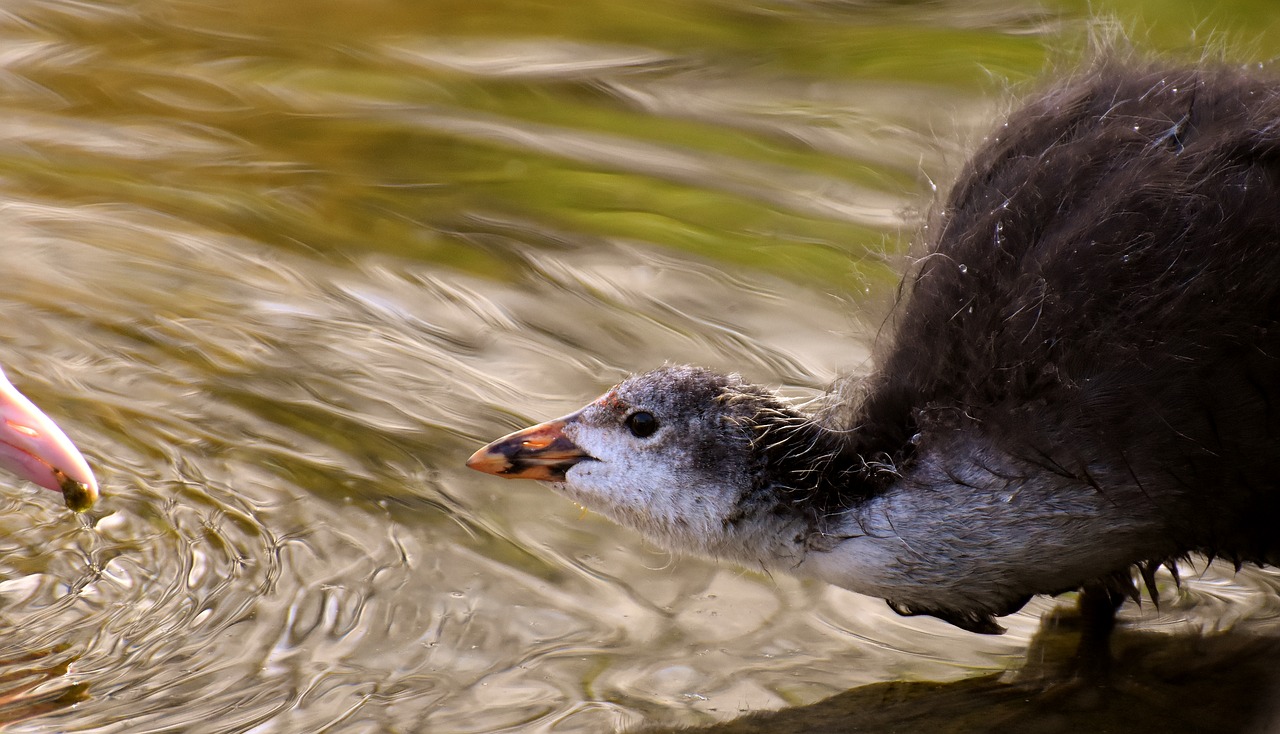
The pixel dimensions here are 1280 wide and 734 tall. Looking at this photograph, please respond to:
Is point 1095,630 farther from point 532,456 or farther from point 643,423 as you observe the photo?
point 532,456

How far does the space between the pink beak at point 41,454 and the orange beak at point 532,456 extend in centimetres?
93

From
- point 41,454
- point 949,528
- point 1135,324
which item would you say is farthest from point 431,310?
point 1135,324

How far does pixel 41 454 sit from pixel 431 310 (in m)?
1.65

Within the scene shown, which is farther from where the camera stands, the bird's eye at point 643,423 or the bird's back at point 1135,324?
the bird's eye at point 643,423

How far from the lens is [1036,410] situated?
3.59 meters

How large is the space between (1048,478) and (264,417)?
87.2 inches

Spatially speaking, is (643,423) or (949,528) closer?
(949,528)

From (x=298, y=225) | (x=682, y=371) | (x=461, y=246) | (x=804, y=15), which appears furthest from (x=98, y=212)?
(x=804, y=15)

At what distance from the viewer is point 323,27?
24.7 feet

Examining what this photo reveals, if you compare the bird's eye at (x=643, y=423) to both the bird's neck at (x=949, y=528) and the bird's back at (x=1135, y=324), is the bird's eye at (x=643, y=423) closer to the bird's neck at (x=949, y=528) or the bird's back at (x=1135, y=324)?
the bird's neck at (x=949, y=528)

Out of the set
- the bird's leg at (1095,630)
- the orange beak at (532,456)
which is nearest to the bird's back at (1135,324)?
the bird's leg at (1095,630)

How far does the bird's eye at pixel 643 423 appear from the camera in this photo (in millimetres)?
4039

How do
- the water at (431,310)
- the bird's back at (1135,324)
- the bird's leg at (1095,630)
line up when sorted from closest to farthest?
the bird's back at (1135,324) → the water at (431,310) → the bird's leg at (1095,630)

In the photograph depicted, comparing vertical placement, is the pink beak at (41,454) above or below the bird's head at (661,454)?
below
